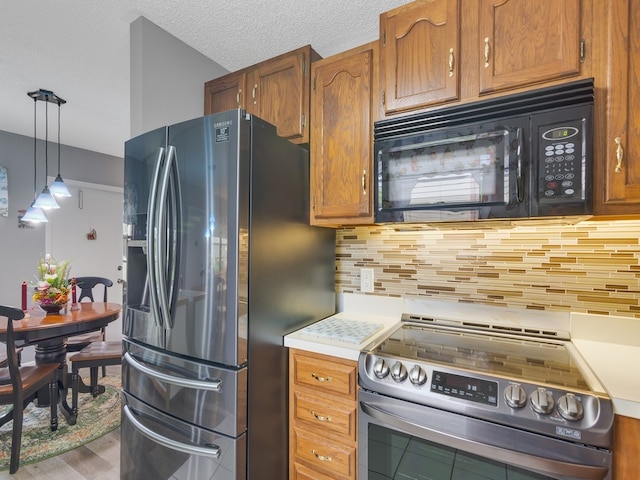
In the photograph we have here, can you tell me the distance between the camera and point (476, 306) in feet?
5.29

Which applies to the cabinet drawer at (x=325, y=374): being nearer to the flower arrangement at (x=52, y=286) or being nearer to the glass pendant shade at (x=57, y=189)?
the flower arrangement at (x=52, y=286)

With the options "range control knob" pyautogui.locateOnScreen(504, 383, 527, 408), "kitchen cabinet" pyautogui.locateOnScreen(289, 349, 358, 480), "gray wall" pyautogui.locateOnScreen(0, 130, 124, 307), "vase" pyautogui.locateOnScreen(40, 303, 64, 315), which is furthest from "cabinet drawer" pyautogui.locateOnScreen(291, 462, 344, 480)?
"gray wall" pyautogui.locateOnScreen(0, 130, 124, 307)

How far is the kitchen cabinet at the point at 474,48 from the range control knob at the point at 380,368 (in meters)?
1.07

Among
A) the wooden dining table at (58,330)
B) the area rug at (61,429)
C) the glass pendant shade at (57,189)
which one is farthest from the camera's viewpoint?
the glass pendant shade at (57,189)

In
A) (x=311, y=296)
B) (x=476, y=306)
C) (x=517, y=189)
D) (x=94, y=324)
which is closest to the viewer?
(x=517, y=189)

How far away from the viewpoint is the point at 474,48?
1285 mm

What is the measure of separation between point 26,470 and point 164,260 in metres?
1.75

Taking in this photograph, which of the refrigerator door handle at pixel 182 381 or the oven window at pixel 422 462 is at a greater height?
the refrigerator door handle at pixel 182 381

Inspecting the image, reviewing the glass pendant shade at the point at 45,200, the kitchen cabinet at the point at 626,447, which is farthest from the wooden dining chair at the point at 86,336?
the kitchen cabinet at the point at 626,447

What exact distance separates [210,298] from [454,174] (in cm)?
110

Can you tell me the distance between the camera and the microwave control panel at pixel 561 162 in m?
1.09

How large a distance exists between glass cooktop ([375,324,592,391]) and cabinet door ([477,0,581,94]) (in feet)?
3.37

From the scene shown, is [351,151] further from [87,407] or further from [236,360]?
[87,407]

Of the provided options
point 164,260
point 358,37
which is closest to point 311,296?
point 164,260
